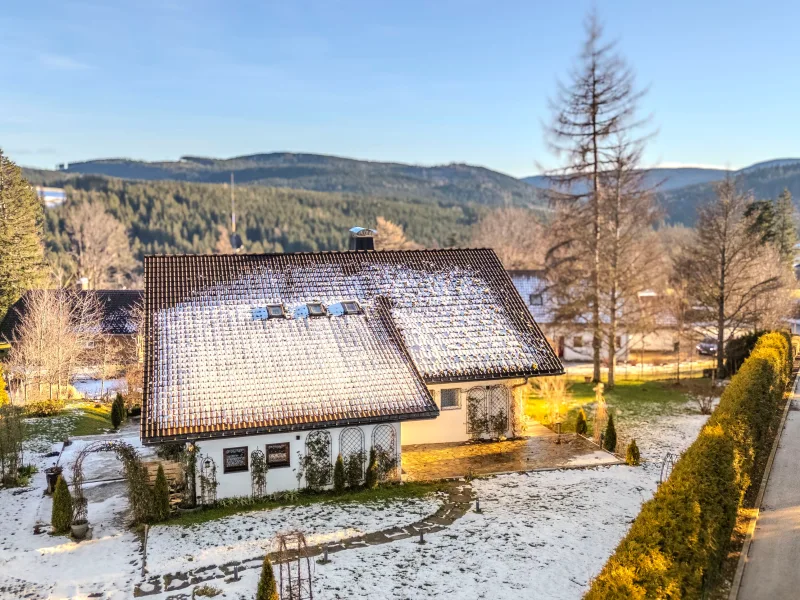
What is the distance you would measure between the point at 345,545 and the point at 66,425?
16.0 meters

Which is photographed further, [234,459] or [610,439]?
[610,439]

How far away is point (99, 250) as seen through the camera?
7138 cm

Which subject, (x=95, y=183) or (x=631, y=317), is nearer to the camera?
(x=631, y=317)

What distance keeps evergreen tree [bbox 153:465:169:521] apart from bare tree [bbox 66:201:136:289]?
2119 inches

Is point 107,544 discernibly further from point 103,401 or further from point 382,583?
point 103,401

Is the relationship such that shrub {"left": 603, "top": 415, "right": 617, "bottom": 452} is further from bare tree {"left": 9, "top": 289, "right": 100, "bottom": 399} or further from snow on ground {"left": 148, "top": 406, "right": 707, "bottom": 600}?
bare tree {"left": 9, "top": 289, "right": 100, "bottom": 399}

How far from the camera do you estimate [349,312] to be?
2017 centimetres

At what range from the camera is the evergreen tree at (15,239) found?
41.0 m

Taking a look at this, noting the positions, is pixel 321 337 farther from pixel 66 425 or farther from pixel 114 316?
pixel 114 316

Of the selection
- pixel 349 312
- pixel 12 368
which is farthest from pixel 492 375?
pixel 12 368

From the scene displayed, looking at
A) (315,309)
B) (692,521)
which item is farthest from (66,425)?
(692,521)

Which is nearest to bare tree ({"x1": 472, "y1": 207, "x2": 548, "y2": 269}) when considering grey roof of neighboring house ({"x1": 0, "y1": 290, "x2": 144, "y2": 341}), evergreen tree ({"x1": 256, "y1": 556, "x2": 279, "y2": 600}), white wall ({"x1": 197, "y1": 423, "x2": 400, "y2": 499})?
grey roof of neighboring house ({"x1": 0, "y1": 290, "x2": 144, "y2": 341})

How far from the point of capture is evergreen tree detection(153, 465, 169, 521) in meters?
15.1

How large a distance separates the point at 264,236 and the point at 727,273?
91.6 meters
